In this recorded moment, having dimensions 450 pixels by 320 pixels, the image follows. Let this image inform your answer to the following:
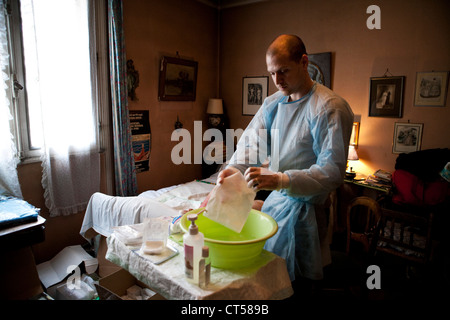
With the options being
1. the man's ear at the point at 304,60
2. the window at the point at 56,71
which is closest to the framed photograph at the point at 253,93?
the window at the point at 56,71

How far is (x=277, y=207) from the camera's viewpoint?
4.97 feet

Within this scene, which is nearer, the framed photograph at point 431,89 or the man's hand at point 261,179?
the man's hand at point 261,179

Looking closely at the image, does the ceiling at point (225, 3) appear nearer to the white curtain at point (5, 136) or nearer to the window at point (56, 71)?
the window at point (56, 71)

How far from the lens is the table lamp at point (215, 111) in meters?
4.43

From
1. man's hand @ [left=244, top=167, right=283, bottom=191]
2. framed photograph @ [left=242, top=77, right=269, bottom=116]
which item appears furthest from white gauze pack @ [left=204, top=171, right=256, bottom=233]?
framed photograph @ [left=242, top=77, right=269, bottom=116]

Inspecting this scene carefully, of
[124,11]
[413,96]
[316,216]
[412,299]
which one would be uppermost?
[124,11]

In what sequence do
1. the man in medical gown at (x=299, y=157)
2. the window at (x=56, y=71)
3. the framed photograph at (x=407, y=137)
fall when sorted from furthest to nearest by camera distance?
the framed photograph at (x=407, y=137) < the window at (x=56, y=71) < the man in medical gown at (x=299, y=157)

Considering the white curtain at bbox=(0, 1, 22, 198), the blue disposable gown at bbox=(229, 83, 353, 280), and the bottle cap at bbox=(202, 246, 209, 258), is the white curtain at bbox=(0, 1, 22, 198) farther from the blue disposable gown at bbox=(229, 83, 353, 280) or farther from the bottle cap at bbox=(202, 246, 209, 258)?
the bottle cap at bbox=(202, 246, 209, 258)

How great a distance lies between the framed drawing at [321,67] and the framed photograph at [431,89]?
941 mm

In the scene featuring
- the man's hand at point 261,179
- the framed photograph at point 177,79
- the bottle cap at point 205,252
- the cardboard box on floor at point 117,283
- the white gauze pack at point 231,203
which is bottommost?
the cardboard box on floor at point 117,283

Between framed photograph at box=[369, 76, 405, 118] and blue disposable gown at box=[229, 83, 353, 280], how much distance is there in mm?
2230

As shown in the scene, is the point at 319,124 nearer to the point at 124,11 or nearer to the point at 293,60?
the point at 293,60
